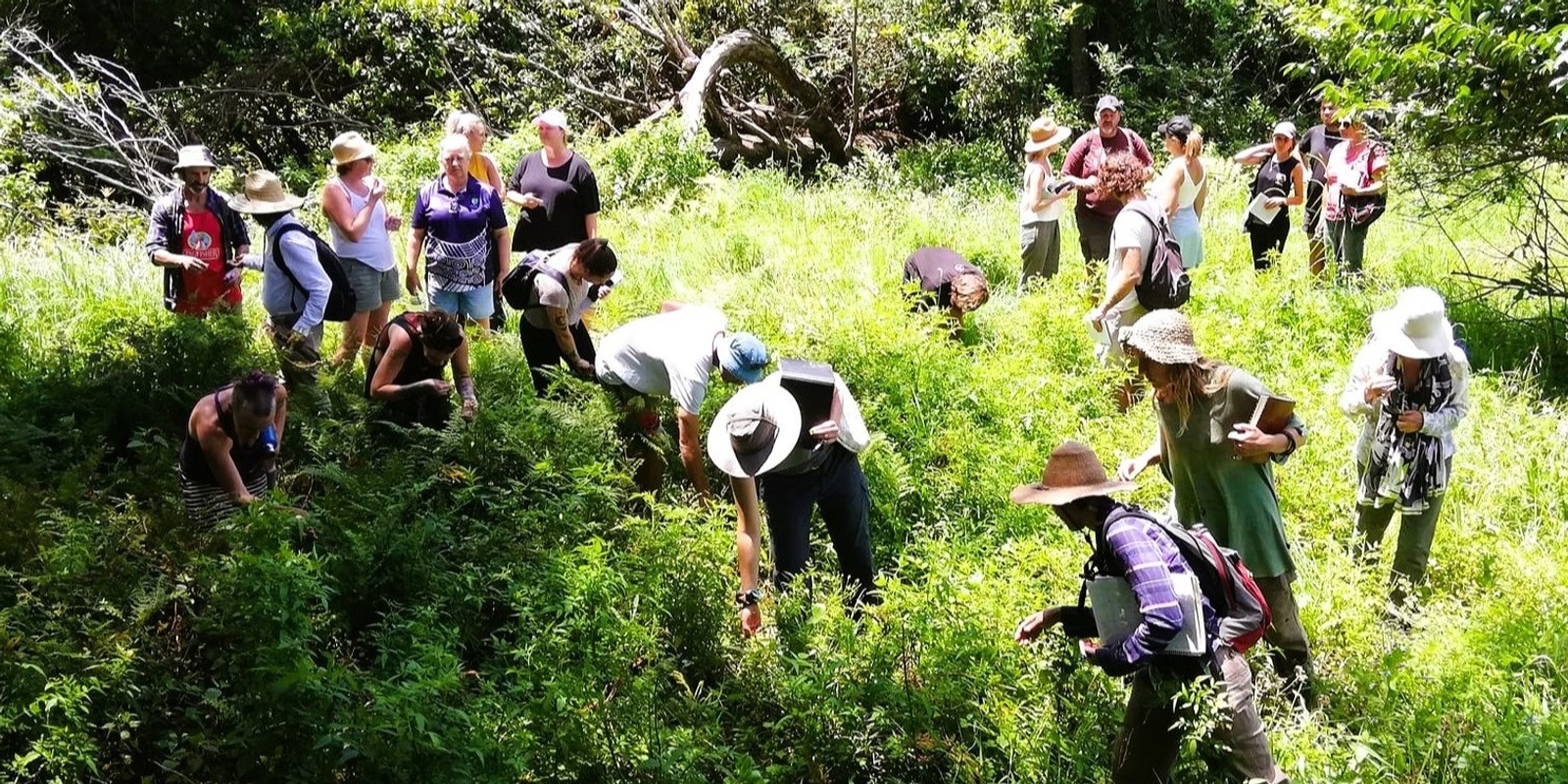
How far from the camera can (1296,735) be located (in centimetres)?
412

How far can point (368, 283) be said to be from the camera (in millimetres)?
6930

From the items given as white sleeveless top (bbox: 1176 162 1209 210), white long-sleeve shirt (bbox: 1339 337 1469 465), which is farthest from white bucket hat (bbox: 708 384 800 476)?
white sleeveless top (bbox: 1176 162 1209 210)

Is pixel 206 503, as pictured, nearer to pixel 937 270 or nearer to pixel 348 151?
pixel 348 151

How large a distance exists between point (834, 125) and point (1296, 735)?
495 inches

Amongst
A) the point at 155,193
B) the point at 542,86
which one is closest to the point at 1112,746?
the point at 155,193

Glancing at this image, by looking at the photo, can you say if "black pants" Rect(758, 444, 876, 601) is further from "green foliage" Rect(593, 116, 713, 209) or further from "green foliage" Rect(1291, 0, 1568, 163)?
"green foliage" Rect(593, 116, 713, 209)

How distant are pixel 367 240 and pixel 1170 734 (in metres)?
5.04

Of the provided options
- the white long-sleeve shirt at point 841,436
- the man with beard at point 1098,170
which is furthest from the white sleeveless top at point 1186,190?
the white long-sleeve shirt at point 841,436

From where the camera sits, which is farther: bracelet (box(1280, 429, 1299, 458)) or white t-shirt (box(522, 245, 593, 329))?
white t-shirt (box(522, 245, 593, 329))

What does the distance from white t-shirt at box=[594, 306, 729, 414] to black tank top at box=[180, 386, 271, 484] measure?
5.05 ft

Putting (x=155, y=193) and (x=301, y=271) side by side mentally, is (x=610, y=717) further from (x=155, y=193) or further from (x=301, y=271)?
(x=155, y=193)

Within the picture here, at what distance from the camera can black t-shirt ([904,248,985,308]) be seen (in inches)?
303

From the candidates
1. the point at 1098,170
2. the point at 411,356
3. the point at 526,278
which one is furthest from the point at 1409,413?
the point at 411,356

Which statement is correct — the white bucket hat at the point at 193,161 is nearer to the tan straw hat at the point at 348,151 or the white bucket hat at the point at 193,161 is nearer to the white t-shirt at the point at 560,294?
the tan straw hat at the point at 348,151
